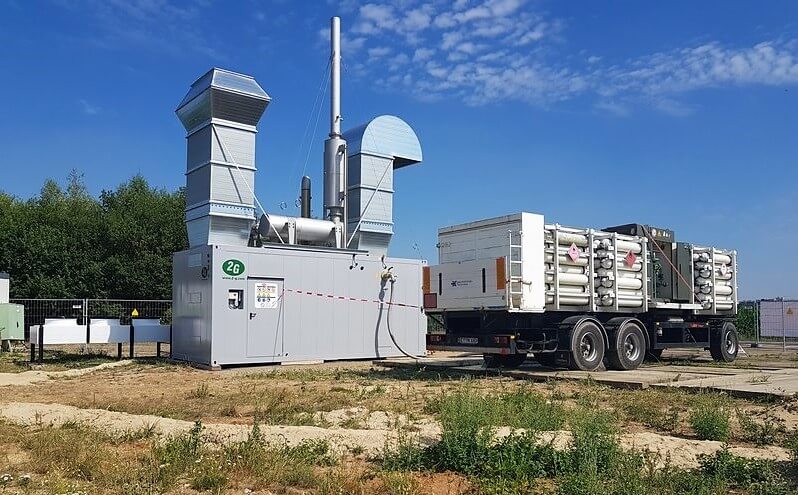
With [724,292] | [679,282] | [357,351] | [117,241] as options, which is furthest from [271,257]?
[117,241]

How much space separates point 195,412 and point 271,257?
325 inches

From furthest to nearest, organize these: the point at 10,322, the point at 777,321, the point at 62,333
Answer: the point at 777,321 → the point at 10,322 → the point at 62,333

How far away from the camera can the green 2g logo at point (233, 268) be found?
17344 mm

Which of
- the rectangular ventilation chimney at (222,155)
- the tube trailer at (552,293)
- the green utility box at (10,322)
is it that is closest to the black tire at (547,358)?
the tube trailer at (552,293)

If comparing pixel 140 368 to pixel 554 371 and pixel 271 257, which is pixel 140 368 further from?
pixel 554 371

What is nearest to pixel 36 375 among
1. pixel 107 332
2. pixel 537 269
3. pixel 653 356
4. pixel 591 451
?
pixel 107 332

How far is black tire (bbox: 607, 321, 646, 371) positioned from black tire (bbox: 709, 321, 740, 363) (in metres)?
4.61

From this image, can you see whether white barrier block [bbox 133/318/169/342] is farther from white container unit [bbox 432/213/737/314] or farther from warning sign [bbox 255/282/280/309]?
white container unit [bbox 432/213/737/314]

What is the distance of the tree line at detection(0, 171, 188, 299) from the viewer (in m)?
38.7

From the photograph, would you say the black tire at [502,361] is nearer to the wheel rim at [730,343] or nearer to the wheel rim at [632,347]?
the wheel rim at [632,347]

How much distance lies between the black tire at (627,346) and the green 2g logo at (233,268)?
8.84 m

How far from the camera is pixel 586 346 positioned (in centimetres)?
1495

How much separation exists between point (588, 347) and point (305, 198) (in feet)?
32.9

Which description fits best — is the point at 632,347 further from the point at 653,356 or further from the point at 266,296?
the point at 266,296
